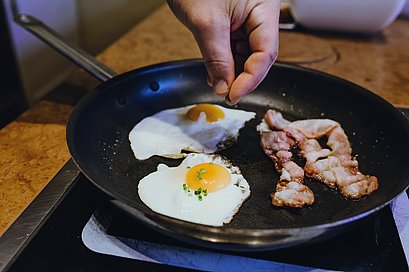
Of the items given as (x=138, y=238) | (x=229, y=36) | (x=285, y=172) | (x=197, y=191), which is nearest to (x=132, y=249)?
(x=138, y=238)

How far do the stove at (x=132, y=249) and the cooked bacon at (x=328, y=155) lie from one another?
0.11 metres

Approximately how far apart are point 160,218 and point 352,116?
788 millimetres

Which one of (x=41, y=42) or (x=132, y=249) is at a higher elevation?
(x=132, y=249)

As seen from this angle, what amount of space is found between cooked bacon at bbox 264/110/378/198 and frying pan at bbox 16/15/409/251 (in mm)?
25

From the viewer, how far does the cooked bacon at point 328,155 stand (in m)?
1.06

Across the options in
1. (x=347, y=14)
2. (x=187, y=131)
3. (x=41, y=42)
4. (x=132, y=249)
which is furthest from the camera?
(x=41, y=42)

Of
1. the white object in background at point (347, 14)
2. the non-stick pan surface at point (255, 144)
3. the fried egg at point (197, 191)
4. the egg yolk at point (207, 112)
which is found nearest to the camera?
the non-stick pan surface at point (255, 144)

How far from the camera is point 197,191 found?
1032 mm

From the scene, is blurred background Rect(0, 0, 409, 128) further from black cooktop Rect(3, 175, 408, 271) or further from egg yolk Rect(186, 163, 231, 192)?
black cooktop Rect(3, 175, 408, 271)

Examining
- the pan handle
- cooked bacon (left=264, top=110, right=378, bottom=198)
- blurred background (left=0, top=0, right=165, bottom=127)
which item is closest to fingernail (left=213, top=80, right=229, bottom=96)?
cooked bacon (left=264, top=110, right=378, bottom=198)

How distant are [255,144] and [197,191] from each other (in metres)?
0.31

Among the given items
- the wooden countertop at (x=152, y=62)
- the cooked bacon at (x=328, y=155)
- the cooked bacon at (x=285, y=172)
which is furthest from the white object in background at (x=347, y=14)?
the cooked bacon at (x=285, y=172)

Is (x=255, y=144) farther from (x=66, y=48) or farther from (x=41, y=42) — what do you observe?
(x=41, y=42)

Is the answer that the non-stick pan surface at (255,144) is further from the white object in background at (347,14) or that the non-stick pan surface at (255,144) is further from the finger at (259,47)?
the white object in background at (347,14)
